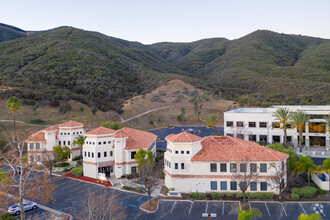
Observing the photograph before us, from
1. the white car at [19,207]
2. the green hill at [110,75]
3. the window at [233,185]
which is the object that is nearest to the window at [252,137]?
the window at [233,185]

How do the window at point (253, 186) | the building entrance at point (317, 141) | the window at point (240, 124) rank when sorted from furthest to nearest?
the window at point (240, 124), the building entrance at point (317, 141), the window at point (253, 186)

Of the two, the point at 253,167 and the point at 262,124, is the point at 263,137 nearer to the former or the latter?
the point at 262,124

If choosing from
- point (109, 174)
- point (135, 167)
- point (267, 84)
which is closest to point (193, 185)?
point (135, 167)

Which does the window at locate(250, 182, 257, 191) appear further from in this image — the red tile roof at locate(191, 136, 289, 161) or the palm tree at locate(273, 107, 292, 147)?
the palm tree at locate(273, 107, 292, 147)

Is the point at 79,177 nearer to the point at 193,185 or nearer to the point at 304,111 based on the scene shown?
the point at 193,185

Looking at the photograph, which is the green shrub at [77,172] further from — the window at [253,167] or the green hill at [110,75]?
the green hill at [110,75]

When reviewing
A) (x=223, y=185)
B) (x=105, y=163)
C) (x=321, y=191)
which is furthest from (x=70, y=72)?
(x=321, y=191)
